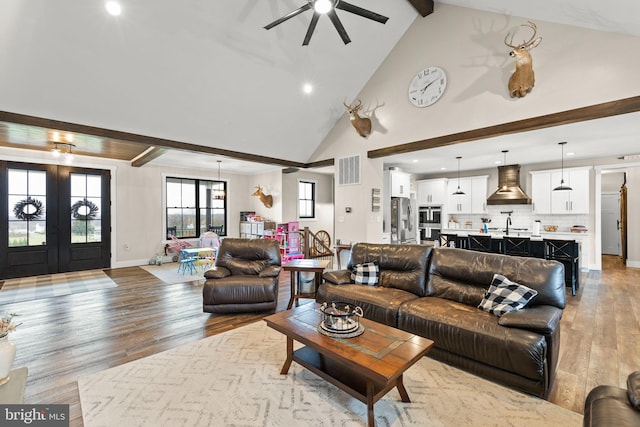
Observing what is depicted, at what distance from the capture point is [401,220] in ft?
22.1

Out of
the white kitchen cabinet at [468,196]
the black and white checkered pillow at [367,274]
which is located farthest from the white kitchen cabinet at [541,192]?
the black and white checkered pillow at [367,274]

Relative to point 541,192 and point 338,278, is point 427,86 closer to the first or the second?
point 338,278

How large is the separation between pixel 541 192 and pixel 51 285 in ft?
→ 35.4

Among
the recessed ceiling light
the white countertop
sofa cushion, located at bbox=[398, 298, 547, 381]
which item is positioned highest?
the recessed ceiling light

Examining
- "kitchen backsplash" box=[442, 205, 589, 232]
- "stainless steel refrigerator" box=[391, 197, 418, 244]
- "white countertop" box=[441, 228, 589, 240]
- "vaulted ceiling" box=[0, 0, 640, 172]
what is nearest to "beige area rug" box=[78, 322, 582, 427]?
"vaulted ceiling" box=[0, 0, 640, 172]

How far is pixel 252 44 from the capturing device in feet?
13.0

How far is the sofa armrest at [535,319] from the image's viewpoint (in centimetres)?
212

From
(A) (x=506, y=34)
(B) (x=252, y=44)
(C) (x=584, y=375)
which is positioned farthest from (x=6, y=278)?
(A) (x=506, y=34)

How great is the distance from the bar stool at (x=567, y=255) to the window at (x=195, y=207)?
7560 mm

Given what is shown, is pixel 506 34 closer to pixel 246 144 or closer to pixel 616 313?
pixel 616 313

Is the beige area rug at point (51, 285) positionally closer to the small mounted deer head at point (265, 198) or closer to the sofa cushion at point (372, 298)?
the small mounted deer head at point (265, 198)

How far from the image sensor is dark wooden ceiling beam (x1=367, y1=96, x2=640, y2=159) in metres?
3.16

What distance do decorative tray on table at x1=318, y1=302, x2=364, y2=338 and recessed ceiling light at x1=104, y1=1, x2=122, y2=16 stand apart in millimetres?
3694

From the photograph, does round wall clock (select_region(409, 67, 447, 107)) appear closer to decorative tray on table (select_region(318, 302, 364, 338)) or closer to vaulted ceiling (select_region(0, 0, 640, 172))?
vaulted ceiling (select_region(0, 0, 640, 172))
